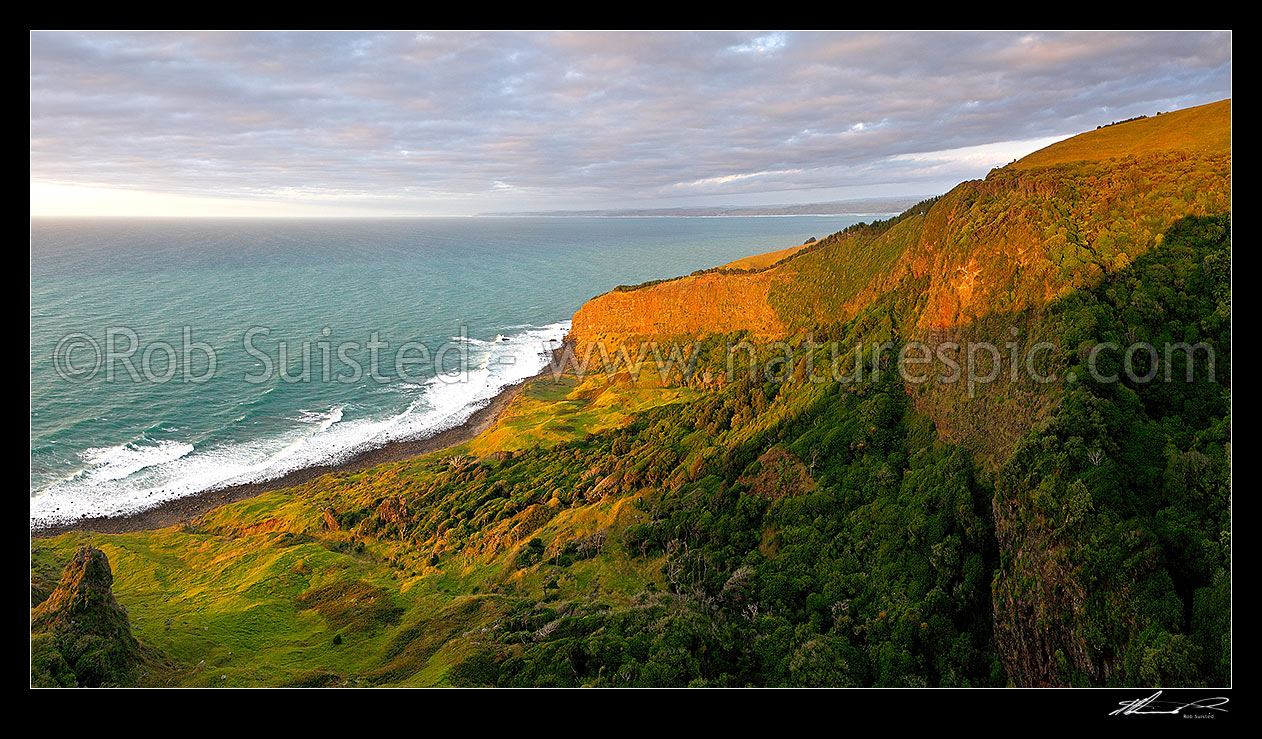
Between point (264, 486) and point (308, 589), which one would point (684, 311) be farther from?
point (308, 589)

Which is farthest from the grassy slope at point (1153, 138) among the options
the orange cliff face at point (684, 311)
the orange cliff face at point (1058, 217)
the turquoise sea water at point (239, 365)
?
the turquoise sea water at point (239, 365)

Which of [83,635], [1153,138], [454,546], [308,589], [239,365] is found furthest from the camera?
[239,365]

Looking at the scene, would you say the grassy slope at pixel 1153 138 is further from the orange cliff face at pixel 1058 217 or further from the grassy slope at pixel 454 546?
the grassy slope at pixel 454 546

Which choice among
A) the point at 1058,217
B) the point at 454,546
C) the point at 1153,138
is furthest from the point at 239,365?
the point at 1153,138

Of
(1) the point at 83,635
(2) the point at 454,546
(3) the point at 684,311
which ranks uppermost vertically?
(3) the point at 684,311
